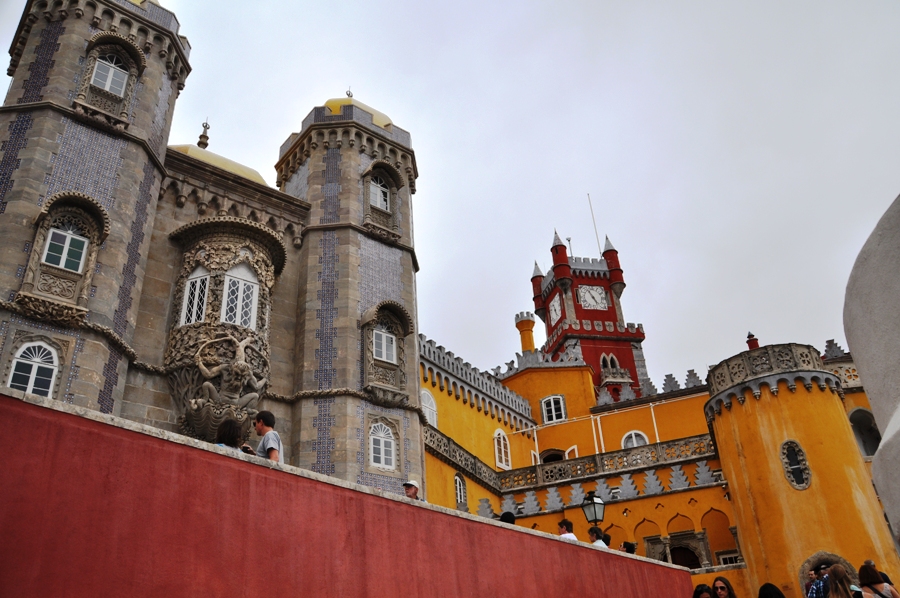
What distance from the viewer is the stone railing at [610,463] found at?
934 inches

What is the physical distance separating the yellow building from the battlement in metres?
0.08

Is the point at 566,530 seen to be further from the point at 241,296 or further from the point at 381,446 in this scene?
the point at 241,296

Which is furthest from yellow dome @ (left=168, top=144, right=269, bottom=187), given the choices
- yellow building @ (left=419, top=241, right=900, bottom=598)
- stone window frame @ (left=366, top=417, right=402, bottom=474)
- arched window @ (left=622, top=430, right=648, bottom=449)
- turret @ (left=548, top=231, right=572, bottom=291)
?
turret @ (left=548, top=231, right=572, bottom=291)

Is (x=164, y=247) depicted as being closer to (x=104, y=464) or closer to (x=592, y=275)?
(x=104, y=464)

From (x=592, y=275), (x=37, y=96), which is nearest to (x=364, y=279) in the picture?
(x=37, y=96)

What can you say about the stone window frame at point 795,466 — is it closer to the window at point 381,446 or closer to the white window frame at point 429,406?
the window at point 381,446

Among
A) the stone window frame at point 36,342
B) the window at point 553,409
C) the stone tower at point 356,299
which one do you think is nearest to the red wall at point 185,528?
the stone window frame at point 36,342

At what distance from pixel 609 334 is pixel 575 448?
19232 millimetres

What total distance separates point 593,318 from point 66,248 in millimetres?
41298

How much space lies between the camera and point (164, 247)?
51.7 ft

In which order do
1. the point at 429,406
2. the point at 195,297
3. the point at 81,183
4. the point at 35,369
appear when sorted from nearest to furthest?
1. the point at 35,369
2. the point at 81,183
3. the point at 195,297
4. the point at 429,406

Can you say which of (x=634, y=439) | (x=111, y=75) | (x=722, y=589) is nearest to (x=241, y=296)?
(x=111, y=75)

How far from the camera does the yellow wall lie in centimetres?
1756

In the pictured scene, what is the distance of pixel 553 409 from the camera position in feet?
115
